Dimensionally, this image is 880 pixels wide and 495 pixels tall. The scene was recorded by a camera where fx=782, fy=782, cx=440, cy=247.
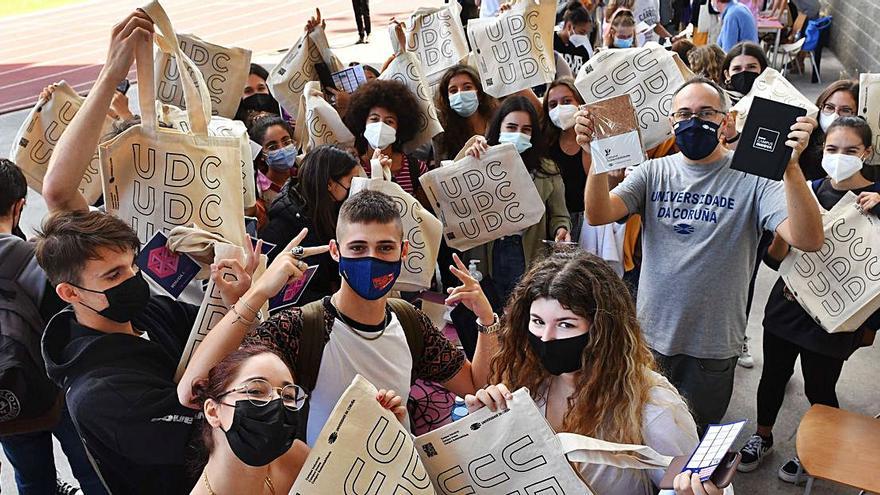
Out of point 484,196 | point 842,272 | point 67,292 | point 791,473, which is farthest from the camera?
point 484,196

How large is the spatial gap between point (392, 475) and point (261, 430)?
1.30 ft

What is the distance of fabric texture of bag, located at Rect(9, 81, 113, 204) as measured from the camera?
3975 mm

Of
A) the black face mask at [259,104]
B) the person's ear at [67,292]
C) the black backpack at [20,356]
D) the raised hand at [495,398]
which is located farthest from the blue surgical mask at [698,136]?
the black face mask at [259,104]

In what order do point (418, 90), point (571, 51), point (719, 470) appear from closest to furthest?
point (719, 470) < point (418, 90) < point (571, 51)

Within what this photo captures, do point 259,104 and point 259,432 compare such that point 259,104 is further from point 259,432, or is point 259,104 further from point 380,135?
point 259,432

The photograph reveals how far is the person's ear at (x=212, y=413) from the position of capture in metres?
2.18

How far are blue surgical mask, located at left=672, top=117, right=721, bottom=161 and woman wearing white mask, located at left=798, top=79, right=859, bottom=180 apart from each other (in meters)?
1.57

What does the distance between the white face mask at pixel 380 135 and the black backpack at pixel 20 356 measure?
1.95 metres

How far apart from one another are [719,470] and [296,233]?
2545mm

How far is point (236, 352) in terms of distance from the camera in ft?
7.65

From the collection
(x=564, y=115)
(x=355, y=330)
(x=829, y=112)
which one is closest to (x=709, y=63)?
(x=829, y=112)

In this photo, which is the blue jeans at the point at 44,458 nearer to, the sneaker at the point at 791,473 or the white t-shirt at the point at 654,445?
the white t-shirt at the point at 654,445

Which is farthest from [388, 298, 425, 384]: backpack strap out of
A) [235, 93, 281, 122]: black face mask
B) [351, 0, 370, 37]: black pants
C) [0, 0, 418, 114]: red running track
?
[351, 0, 370, 37]: black pants

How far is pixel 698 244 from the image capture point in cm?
330
